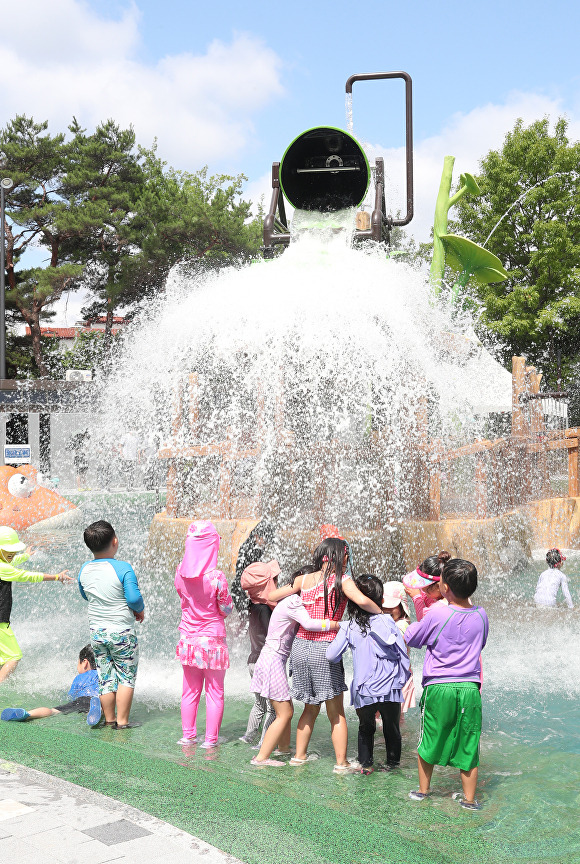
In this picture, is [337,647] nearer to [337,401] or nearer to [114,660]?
[114,660]

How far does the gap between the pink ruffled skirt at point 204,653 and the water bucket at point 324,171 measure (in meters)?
6.11

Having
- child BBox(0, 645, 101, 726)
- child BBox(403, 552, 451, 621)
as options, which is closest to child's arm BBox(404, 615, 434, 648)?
child BBox(403, 552, 451, 621)

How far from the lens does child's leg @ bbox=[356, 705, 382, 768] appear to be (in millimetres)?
4555

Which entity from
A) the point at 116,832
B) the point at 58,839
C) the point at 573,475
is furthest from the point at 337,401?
the point at 573,475

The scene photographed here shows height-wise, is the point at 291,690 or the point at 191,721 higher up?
the point at 291,690

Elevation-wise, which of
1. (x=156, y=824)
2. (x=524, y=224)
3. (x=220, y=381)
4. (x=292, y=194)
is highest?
(x=524, y=224)

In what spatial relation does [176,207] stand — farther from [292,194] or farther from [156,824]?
[156,824]

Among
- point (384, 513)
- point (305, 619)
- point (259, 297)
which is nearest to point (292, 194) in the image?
point (259, 297)

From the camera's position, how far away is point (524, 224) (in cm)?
3066

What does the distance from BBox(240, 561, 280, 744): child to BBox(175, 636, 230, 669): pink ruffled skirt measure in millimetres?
319

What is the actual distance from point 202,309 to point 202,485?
8.21 feet

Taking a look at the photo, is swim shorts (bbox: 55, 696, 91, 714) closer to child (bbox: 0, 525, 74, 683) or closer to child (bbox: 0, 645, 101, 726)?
child (bbox: 0, 645, 101, 726)

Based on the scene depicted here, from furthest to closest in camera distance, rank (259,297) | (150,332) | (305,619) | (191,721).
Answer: (150,332)
(259,297)
(191,721)
(305,619)

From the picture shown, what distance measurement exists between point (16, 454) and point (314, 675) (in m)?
19.4
